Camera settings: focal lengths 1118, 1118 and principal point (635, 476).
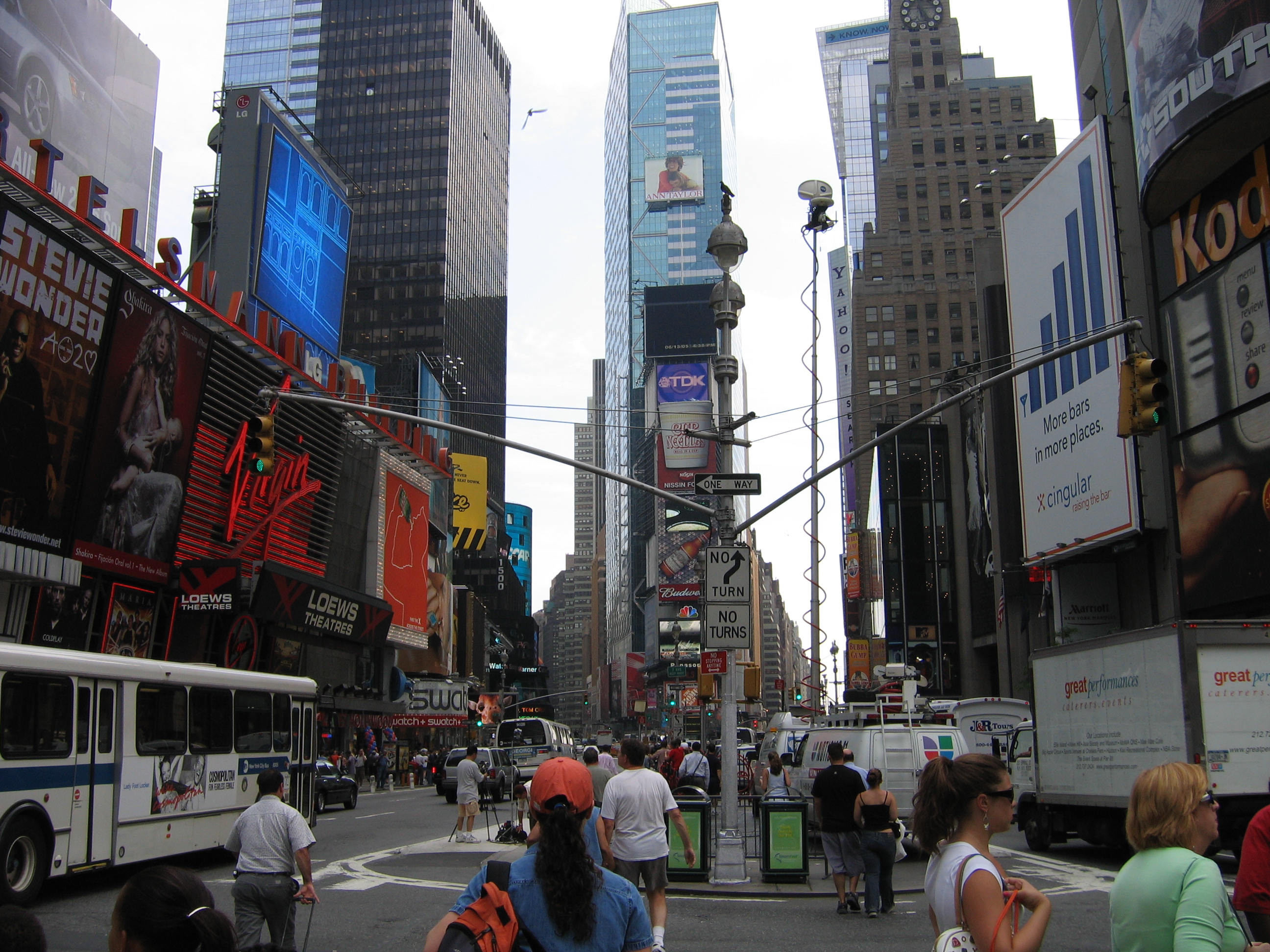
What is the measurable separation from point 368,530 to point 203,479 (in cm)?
1773

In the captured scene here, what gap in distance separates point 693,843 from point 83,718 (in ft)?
26.9

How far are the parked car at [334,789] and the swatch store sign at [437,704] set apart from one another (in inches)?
1286

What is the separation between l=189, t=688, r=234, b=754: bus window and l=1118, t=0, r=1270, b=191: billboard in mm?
23873

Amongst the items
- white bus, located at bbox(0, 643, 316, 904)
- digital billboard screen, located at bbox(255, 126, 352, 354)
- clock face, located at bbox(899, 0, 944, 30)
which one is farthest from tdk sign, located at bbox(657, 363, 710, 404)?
white bus, located at bbox(0, 643, 316, 904)

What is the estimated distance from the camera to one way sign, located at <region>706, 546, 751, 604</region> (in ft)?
53.0

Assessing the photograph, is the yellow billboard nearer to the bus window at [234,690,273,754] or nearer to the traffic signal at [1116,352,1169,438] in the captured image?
the bus window at [234,690,273,754]

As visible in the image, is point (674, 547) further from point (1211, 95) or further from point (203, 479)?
point (1211, 95)

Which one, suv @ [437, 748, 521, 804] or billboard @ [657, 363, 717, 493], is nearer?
suv @ [437, 748, 521, 804]

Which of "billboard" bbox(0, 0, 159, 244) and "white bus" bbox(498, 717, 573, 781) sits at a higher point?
"billboard" bbox(0, 0, 159, 244)

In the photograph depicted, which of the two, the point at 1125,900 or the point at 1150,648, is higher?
the point at 1150,648

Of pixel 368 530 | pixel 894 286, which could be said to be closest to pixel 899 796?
pixel 368 530

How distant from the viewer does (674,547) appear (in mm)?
148750

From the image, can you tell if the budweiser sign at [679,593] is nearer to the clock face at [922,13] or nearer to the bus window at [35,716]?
the clock face at [922,13]

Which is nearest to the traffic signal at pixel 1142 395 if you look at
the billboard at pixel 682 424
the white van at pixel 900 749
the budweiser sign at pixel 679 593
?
the white van at pixel 900 749
